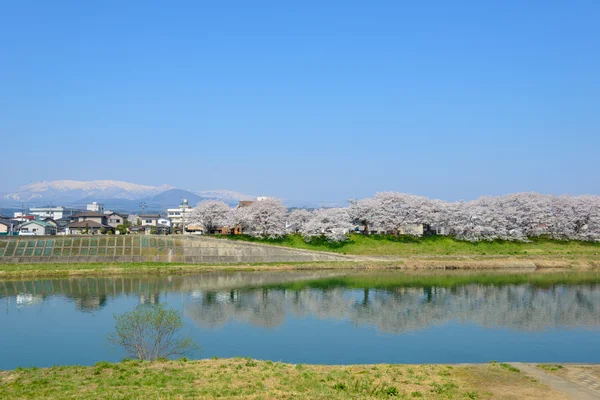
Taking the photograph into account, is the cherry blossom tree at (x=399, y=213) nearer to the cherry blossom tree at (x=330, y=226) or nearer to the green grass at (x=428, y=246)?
the green grass at (x=428, y=246)

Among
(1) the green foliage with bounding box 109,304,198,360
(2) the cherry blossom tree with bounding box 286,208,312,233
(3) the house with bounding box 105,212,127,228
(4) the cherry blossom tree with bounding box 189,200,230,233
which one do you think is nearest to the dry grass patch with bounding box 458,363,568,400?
(1) the green foliage with bounding box 109,304,198,360

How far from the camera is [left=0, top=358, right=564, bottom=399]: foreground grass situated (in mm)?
17562

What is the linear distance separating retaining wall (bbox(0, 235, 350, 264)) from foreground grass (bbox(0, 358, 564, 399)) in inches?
1714

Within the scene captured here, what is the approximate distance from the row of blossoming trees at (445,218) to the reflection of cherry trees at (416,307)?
33.7m

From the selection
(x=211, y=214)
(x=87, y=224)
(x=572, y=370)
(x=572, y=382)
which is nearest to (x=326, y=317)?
(x=572, y=370)

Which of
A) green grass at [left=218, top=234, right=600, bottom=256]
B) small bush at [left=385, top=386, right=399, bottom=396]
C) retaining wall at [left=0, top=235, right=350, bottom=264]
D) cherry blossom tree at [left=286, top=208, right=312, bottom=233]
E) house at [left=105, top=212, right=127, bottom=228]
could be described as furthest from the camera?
house at [left=105, top=212, right=127, bottom=228]

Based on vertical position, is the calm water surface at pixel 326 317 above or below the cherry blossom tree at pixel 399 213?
below

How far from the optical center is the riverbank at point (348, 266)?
2226 inches

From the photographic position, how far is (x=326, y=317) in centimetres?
3822

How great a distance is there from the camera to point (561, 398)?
58.7ft

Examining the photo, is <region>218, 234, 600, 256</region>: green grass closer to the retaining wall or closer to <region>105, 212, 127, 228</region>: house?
the retaining wall

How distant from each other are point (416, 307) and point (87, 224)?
89.5m

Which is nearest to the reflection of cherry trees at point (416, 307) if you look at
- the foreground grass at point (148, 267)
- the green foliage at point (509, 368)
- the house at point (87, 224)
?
the green foliage at point (509, 368)

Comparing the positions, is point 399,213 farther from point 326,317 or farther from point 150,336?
point 150,336
